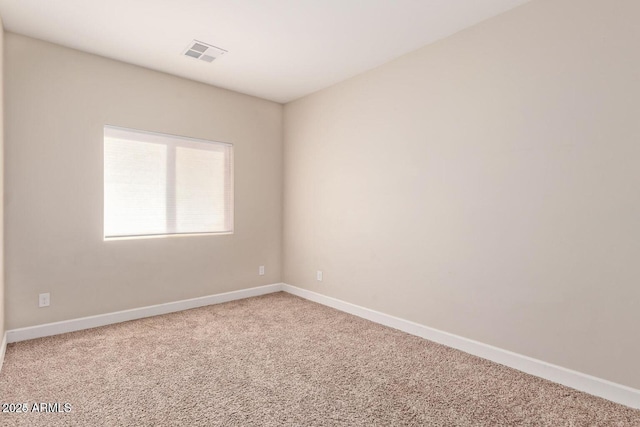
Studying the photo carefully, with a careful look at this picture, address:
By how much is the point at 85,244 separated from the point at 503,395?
3716mm

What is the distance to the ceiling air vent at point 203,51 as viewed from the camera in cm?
306

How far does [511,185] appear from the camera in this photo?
8.29ft

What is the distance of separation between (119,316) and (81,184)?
1.38m

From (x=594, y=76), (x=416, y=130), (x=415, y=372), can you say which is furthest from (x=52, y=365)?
(x=594, y=76)

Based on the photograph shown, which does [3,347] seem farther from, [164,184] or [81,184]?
[164,184]

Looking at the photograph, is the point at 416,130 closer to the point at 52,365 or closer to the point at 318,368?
the point at 318,368

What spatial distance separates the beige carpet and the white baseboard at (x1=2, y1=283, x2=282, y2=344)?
0.12 metres

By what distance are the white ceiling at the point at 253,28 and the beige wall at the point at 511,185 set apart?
31 cm

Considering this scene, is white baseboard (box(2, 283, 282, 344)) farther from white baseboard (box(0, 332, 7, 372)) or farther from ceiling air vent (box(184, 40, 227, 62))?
ceiling air vent (box(184, 40, 227, 62))

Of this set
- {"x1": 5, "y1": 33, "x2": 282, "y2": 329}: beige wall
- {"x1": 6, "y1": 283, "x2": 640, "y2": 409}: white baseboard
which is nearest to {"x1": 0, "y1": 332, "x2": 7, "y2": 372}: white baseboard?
{"x1": 6, "y1": 283, "x2": 640, "y2": 409}: white baseboard

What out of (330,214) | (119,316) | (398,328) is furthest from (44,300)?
(398,328)

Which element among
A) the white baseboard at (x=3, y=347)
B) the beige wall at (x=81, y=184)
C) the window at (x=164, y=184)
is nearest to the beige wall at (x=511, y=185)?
the window at (x=164, y=184)

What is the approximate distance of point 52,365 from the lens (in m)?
2.47

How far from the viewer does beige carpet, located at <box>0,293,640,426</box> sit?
73.8 inches
